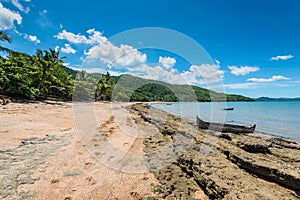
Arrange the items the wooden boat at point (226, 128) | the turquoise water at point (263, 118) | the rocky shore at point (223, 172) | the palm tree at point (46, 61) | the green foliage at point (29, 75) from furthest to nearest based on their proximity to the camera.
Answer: the palm tree at point (46, 61), the green foliage at point (29, 75), the turquoise water at point (263, 118), the wooden boat at point (226, 128), the rocky shore at point (223, 172)

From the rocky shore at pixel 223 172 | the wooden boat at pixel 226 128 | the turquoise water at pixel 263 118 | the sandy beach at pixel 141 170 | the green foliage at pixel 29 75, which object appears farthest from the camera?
the green foliage at pixel 29 75

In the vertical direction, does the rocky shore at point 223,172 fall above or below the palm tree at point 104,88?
below

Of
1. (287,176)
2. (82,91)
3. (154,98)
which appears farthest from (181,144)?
(154,98)

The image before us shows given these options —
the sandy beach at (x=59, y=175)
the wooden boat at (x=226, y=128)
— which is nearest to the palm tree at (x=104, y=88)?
the wooden boat at (x=226, y=128)

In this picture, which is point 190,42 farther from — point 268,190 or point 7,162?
point 7,162

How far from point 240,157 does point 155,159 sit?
2570 millimetres

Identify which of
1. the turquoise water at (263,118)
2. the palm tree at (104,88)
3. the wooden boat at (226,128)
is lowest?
the turquoise water at (263,118)

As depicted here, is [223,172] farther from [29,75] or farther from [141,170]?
[29,75]

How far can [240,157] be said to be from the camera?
4801 millimetres

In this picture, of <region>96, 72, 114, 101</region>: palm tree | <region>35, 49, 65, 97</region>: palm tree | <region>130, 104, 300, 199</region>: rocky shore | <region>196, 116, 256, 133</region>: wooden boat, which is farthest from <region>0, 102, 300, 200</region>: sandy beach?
<region>96, 72, 114, 101</region>: palm tree

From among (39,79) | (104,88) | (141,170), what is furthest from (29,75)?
(141,170)

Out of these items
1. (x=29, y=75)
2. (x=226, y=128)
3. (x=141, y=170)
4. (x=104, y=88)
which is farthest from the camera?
(x=104, y=88)

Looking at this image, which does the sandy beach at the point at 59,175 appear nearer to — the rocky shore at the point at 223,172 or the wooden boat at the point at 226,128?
the rocky shore at the point at 223,172

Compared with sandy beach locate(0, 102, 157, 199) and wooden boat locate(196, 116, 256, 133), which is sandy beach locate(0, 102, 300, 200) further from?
wooden boat locate(196, 116, 256, 133)
